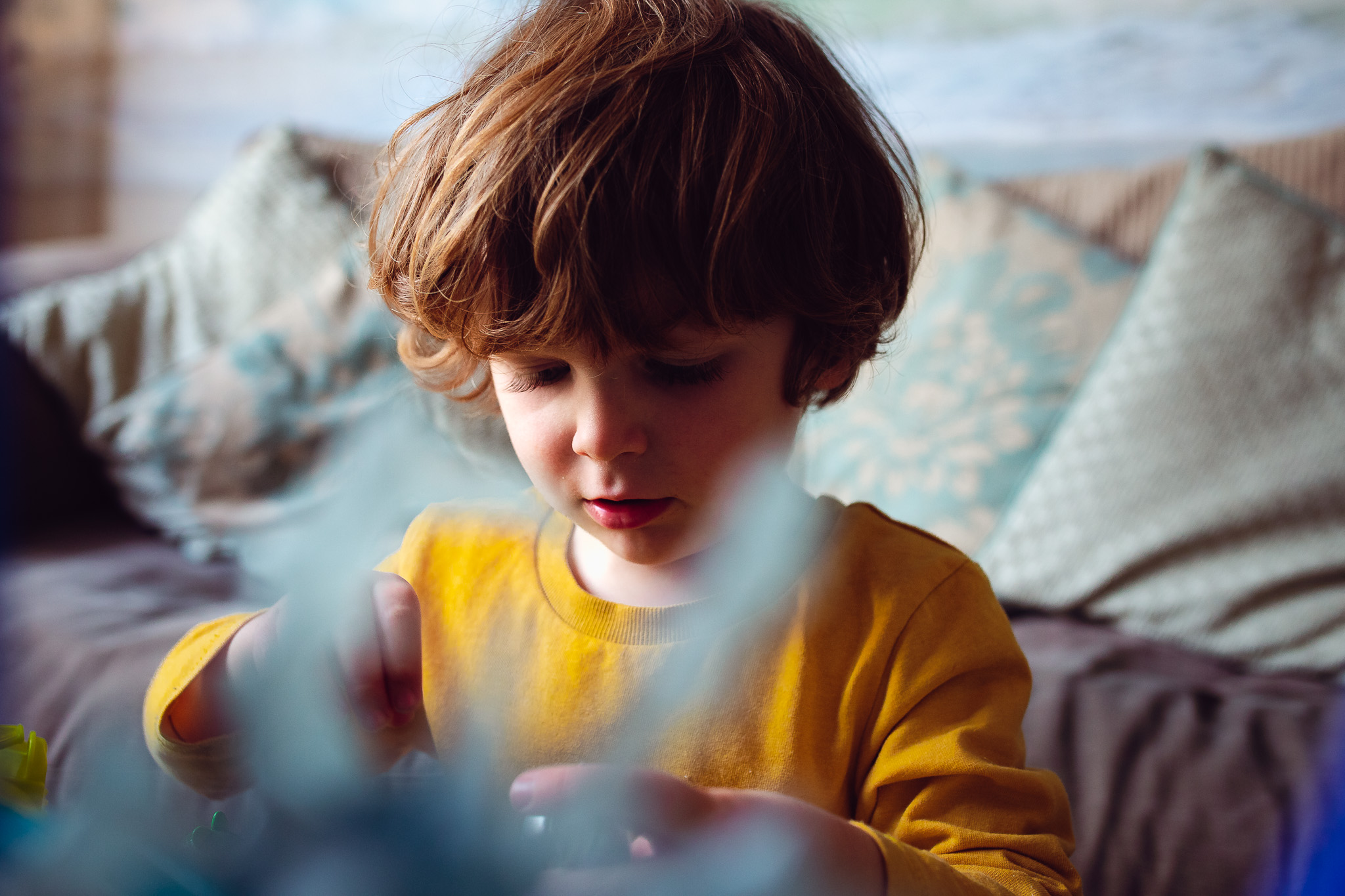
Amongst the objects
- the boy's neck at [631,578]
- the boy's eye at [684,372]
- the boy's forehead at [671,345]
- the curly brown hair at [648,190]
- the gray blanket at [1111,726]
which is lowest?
the gray blanket at [1111,726]

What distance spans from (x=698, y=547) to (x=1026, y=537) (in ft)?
1.59

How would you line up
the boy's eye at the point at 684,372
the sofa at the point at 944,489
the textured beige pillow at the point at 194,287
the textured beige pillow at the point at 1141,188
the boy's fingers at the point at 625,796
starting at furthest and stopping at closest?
the textured beige pillow at the point at 194,287, the textured beige pillow at the point at 1141,188, the sofa at the point at 944,489, the boy's eye at the point at 684,372, the boy's fingers at the point at 625,796

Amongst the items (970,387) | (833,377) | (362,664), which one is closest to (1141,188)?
(970,387)

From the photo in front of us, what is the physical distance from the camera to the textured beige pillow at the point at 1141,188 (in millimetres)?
1008

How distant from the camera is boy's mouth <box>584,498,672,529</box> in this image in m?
0.41

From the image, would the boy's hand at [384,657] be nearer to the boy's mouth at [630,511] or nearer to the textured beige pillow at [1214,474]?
the boy's mouth at [630,511]

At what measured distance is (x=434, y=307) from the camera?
42cm

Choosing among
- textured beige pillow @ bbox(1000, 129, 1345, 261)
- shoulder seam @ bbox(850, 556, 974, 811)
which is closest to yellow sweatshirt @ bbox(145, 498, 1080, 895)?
shoulder seam @ bbox(850, 556, 974, 811)

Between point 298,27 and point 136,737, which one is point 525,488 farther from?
point 298,27

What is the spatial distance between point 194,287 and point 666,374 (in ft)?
3.40

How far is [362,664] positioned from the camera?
0.41 meters

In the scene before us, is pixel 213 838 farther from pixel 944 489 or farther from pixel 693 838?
pixel 944 489

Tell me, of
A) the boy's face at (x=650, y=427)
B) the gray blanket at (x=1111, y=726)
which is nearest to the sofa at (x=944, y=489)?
the gray blanket at (x=1111, y=726)

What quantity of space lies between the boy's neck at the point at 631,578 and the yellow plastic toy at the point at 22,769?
231 mm
